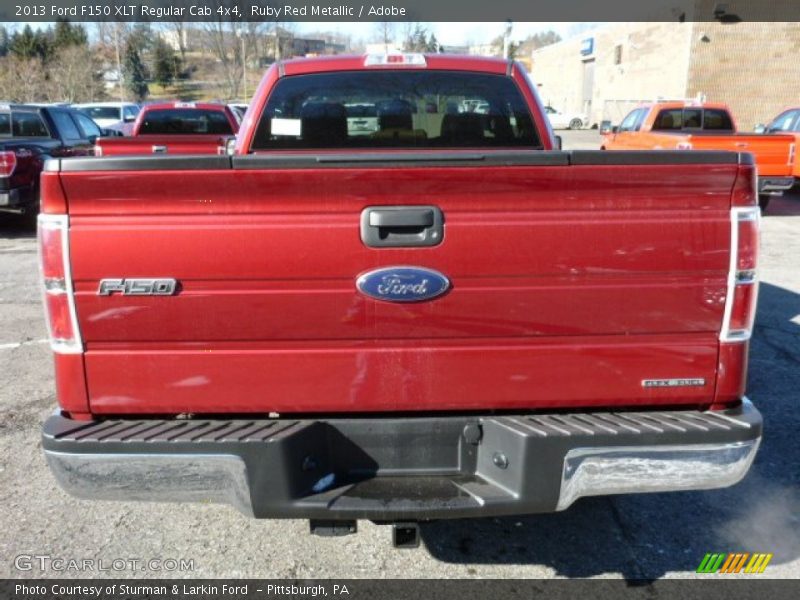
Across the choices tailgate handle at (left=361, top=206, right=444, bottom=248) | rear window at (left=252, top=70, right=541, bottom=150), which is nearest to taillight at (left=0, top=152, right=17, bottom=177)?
rear window at (left=252, top=70, right=541, bottom=150)

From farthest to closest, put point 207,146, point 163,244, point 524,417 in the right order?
point 207,146 < point 524,417 < point 163,244

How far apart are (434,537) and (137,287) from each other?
1800mm

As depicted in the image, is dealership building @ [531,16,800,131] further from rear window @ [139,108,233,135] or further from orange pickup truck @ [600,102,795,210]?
rear window @ [139,108,233,135]

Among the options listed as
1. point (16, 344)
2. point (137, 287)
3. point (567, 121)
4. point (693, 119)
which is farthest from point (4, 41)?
point (137, 287)

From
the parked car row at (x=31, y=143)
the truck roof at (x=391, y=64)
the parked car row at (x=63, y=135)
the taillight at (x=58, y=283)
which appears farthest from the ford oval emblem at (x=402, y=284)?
the parked car row at (x=31, y=143)

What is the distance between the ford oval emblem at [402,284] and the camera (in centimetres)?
234

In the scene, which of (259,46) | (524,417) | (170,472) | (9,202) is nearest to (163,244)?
(170,472)

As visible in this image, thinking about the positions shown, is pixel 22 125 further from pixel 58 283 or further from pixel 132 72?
pixel 132 72

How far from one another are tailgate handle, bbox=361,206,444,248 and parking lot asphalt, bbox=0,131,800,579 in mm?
1510

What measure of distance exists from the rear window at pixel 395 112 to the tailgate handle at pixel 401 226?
192 cm

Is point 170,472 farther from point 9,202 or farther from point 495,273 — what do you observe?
point 9,202

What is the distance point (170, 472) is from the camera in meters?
2.37

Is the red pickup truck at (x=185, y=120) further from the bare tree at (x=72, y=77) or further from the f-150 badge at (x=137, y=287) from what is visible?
the bare tree at (x=72, y=77)

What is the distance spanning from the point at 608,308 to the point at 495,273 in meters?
0.40
